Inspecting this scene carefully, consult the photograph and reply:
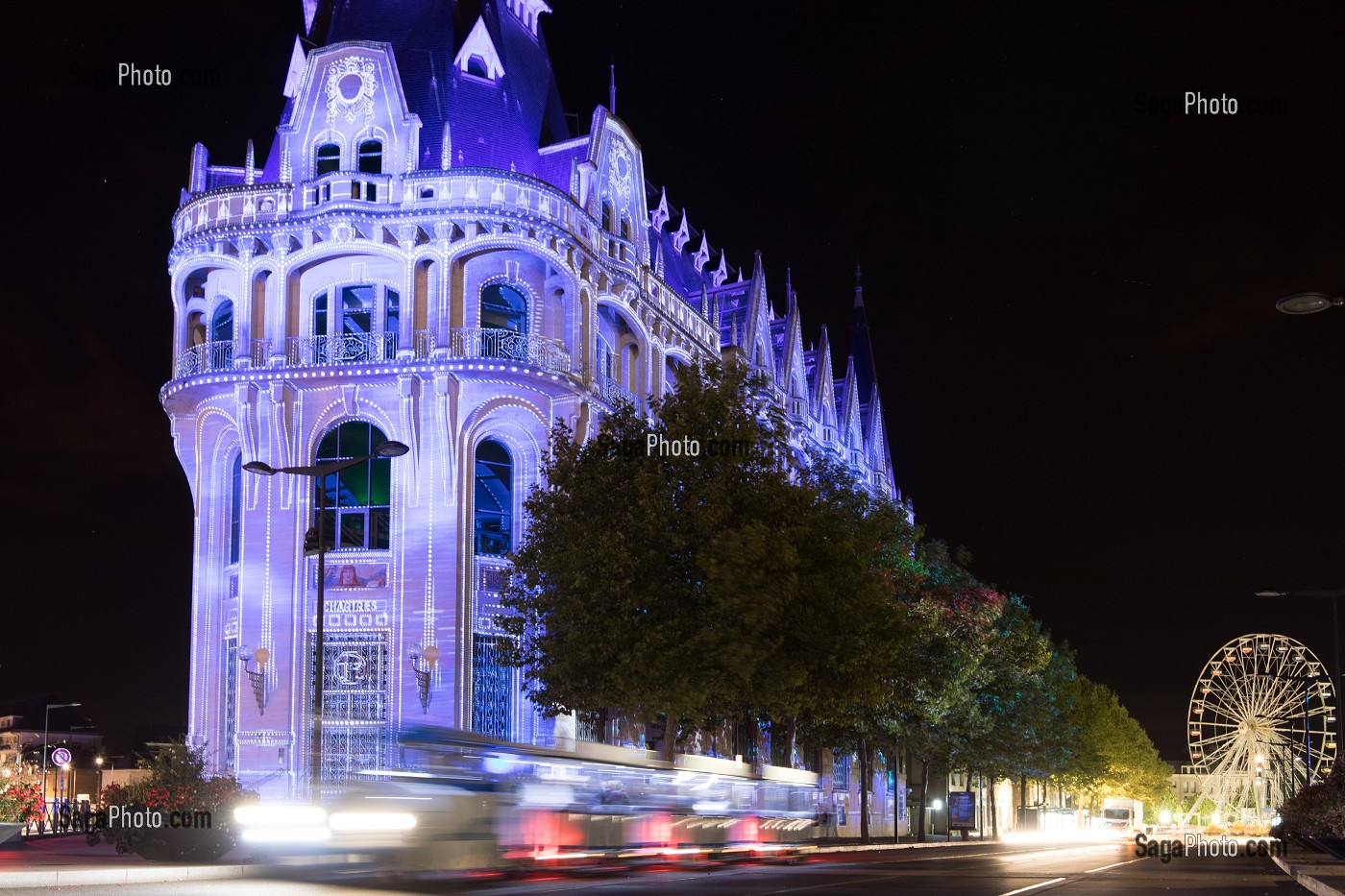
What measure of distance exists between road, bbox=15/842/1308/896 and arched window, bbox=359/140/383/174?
2407 centimetres

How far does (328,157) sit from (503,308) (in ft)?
23.2

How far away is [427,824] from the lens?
23.1m

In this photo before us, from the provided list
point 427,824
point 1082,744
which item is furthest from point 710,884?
point 1082,744

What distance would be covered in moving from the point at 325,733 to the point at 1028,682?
34.7 metres

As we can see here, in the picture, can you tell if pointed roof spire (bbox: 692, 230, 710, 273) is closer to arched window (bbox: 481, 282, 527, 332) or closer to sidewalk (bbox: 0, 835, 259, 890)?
arched window (bbox: 481, 282, 527, 332)

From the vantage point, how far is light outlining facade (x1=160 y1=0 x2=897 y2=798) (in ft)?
149

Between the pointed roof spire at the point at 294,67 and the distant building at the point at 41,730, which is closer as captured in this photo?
the pointed roof spire at the point at 294,67

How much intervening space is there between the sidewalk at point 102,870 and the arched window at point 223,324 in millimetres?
20460

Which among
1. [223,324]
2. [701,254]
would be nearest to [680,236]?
[701,254]

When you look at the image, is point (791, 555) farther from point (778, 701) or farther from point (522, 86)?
point (522, 86)

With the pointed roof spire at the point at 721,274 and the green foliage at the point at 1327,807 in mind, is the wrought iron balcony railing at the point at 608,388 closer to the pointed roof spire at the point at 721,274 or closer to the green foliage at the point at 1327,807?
the pointed roof spire at the point at 721,274

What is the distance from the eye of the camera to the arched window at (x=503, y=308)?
159 ft

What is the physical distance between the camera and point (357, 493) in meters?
47.2

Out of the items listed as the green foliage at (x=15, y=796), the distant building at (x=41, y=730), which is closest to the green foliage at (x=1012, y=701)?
the green foliage at (x=15, y=796)
